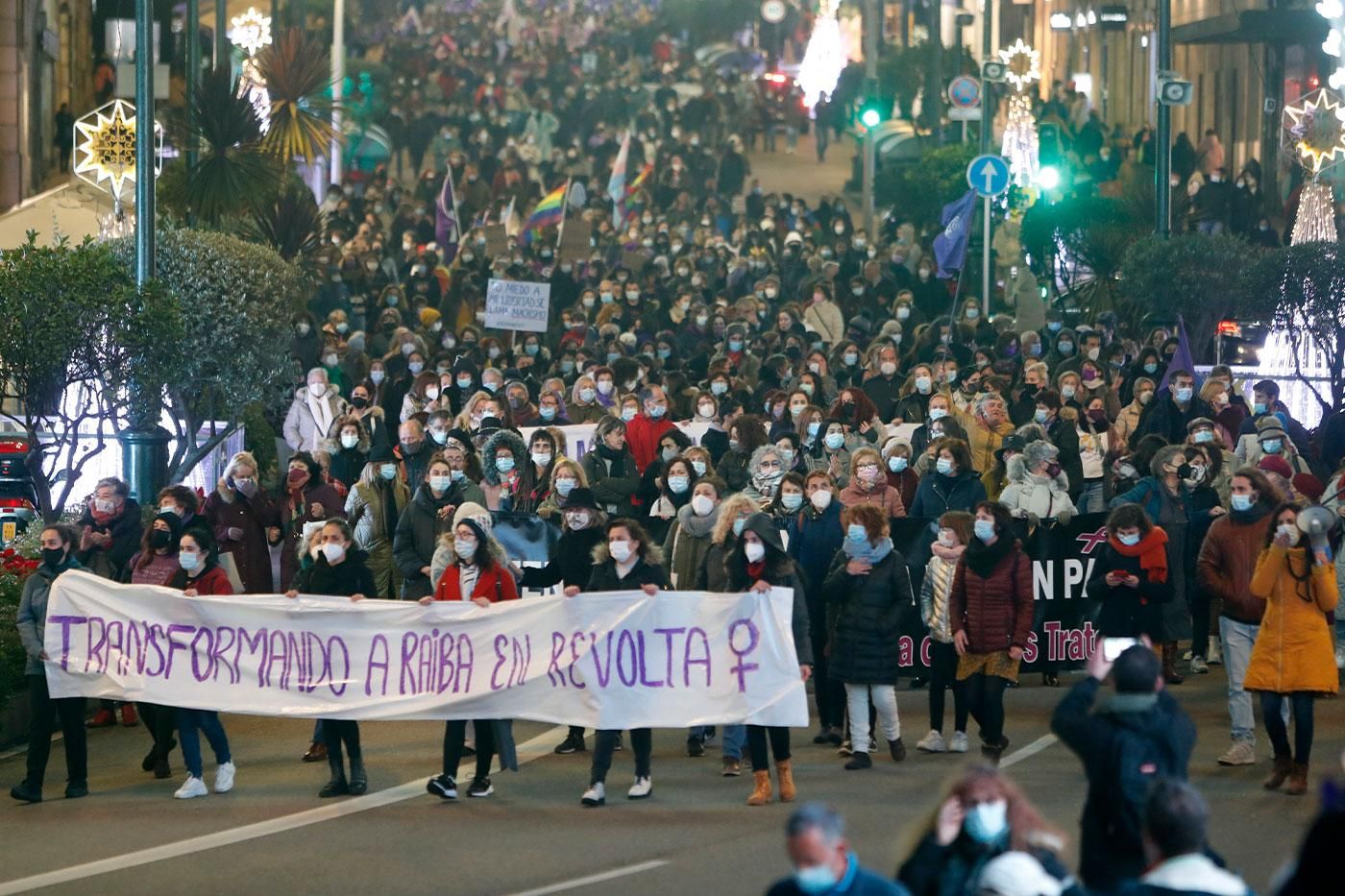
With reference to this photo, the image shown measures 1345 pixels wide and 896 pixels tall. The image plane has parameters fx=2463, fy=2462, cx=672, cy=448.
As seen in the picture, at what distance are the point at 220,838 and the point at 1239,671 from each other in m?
5.42

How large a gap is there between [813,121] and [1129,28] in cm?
783

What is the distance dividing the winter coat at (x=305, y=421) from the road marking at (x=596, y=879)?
11650 millimetres

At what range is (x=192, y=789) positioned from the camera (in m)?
12.6

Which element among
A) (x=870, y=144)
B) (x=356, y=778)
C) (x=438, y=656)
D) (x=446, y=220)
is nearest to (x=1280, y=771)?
(x=438, y=656)

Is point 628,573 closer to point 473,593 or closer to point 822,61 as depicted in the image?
point 473,593

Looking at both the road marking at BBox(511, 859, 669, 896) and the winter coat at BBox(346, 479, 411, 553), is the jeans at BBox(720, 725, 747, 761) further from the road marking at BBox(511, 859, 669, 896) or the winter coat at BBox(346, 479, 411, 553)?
the winter coat at BBox(346, 479, 411, 553)

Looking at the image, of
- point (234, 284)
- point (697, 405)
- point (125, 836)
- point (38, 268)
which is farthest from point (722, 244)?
point (125, 836)


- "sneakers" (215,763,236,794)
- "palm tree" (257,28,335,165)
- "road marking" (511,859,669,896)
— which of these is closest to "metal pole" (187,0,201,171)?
"palm tree" (257,28,335,165)

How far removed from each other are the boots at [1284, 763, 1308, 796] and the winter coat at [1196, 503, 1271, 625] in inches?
40.3

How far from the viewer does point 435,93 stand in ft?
187

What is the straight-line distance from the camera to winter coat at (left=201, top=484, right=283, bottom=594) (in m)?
16.3

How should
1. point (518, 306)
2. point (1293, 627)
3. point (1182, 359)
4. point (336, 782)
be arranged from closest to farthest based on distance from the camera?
point (1293, 627) → point (336, 782) → point (1182, 359) → point (518, 306)

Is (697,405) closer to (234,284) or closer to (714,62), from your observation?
(234,284)

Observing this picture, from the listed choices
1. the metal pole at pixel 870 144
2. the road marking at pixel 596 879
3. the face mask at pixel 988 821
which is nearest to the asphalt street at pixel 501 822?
the road marking at pixel 596 879
